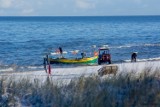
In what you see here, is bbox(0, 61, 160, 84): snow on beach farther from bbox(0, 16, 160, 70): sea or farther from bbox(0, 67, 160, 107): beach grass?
bbox(0, 16, 160, 70): sea

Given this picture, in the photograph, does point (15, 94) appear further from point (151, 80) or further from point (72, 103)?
point (151, 80)

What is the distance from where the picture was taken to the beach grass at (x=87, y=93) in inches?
361

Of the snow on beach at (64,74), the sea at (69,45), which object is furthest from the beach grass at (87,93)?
the sea at (69,45)

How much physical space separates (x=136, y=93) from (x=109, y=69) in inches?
311

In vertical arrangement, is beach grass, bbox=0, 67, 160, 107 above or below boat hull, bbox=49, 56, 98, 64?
above

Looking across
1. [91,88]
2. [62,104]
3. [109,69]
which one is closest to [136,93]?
[91,88]

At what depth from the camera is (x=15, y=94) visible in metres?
9.97

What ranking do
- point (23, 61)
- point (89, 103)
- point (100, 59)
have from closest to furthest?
point (89, 103)
point (100, 59)
point (23, 61)

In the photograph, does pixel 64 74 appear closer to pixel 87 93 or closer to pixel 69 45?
pixel 87 93

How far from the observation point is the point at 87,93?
377 inches

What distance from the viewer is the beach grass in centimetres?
917

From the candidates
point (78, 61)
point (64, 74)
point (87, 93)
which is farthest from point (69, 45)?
point (87, 93)

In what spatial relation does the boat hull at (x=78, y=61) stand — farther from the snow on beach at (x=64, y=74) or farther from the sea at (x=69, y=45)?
the snow on beach at (x=64, y=74)

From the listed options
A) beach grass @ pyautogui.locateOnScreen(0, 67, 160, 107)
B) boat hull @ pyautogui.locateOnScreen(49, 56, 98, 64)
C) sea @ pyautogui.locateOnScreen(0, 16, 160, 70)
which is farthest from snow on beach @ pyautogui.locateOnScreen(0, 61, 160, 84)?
boat hull @ pyautogui.locateOnScreen(49, 56, 98, 64)
